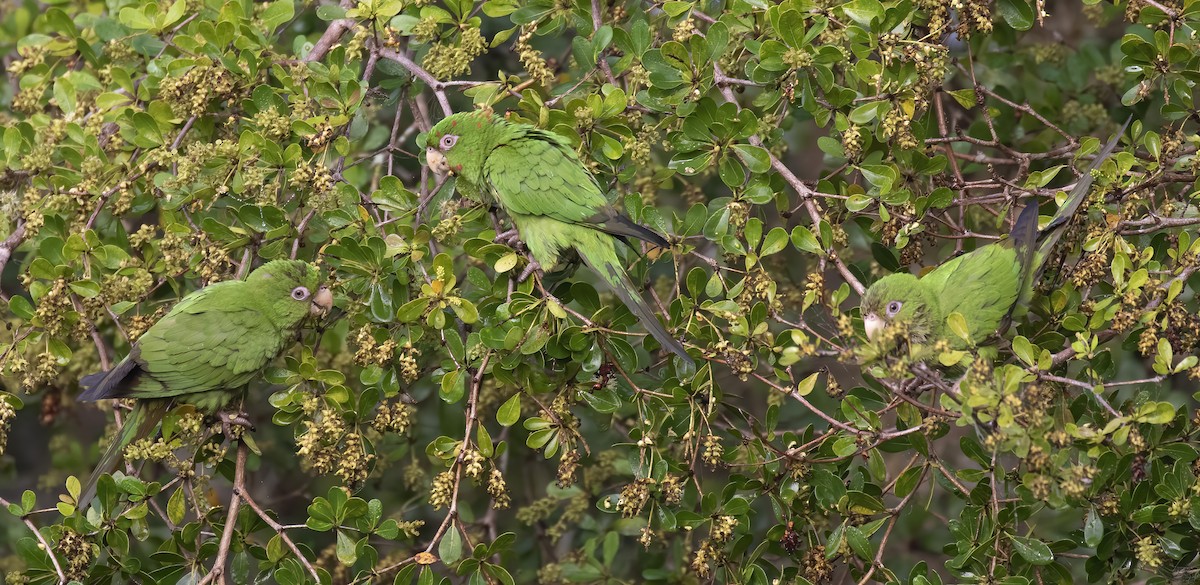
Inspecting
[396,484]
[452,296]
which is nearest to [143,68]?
[452,296]

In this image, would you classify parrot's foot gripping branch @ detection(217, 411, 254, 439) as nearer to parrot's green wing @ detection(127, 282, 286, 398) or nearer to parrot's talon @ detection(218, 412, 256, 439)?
parrot's talon @ detection(218, 412, 256, 439)

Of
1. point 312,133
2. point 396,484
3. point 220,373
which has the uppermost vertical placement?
point 312,133

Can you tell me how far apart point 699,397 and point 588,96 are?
45.2 inches

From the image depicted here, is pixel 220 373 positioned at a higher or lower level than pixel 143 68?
lower

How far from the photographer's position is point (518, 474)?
5.97 m

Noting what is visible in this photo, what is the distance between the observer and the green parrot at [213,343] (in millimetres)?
3492

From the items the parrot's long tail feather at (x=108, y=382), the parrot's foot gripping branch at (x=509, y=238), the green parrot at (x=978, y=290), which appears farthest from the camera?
the parrot's foot gripping branch at (x=509, y=238)

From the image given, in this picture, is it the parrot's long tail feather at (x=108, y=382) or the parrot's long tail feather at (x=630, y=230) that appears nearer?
the parrot's long tail feather at (x=630, y=230)

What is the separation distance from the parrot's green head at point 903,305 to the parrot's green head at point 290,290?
6.53ft

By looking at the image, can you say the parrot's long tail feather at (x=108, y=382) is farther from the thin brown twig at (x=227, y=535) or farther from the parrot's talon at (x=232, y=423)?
the thin brown twig at (x=227, y=535)

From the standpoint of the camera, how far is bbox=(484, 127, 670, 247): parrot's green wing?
3.53 meters

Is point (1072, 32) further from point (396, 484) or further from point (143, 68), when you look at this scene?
point (143, 68)

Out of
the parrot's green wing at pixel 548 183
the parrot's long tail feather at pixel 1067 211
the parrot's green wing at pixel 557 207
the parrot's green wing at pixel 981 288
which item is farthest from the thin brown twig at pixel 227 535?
the parrot's long tail feather at pixel 1067 211

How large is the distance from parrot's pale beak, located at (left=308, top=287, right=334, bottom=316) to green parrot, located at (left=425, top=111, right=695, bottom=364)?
698mm
